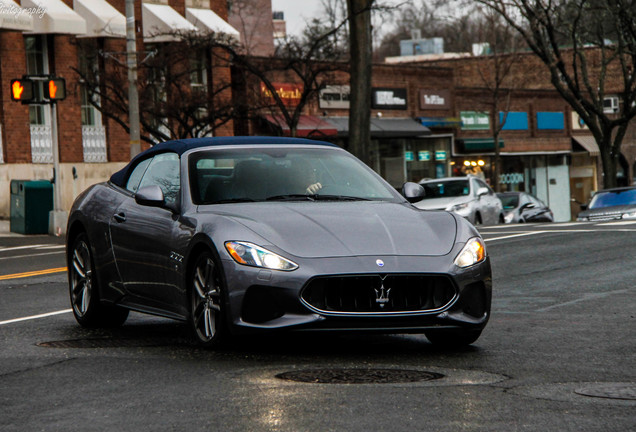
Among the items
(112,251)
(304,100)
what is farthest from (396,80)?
(112,251)

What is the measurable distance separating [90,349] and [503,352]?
2737 mm

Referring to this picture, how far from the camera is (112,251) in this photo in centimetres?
930

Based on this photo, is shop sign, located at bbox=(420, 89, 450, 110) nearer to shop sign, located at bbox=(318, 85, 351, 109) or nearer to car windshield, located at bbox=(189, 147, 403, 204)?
shop sign, located at bbox=(318, 85, 351, 109)

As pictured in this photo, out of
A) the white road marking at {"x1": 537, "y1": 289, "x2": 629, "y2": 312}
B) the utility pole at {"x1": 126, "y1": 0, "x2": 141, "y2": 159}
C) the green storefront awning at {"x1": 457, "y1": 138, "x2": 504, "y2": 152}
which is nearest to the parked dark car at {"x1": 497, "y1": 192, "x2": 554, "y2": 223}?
the utility pole at {"x1": 126, "y1": 0, "x2": 141, "y2": 159}

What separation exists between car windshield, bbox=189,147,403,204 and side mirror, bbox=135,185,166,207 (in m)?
0.23

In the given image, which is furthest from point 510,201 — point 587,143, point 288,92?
point 587,143

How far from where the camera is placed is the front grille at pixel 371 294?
7480 millimetres

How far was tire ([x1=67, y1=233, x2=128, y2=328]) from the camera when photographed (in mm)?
9641

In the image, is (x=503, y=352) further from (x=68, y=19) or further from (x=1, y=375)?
(x=68, y=19)

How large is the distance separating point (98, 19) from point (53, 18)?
7.40ft

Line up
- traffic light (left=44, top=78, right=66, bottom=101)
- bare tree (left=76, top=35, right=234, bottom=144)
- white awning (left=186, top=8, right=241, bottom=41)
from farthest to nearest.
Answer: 1. white awning (left=186, top=8, right=241, bottom=41)
2. bare tree (left=76, top=35, right=234, bottom=144)
3. traffic light (left=44, top=78, right=66, bottom=101)

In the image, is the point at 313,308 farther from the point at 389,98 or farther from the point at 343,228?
the point at 389,98

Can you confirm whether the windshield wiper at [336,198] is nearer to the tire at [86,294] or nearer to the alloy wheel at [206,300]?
the alloy wheel at [206,300]

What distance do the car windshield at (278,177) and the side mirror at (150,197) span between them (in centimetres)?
23
